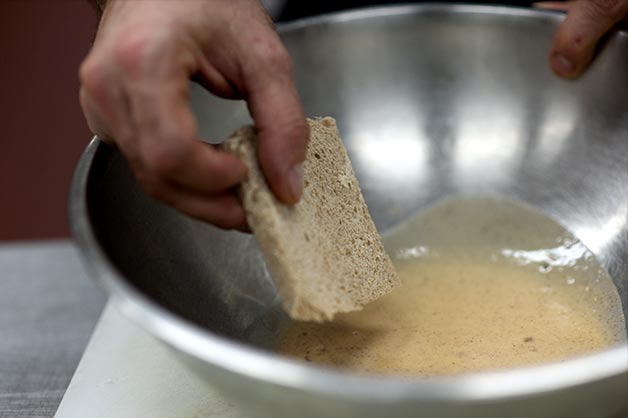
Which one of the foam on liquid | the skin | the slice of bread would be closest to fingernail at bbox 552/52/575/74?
the foam on liquid

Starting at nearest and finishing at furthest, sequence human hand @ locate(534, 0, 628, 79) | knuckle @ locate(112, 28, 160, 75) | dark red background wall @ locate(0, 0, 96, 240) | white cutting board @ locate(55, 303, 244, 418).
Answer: knuckle @ locate(112, 28, 160, 75) → white cutting board @ locate(55, 303, 244, 418) → human hand @ locate(534, 0, 628, 79) → dark red background wall @ locate(0, 0, 96, 240)

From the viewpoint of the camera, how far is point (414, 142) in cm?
101

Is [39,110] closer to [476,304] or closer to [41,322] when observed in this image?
[41,322]

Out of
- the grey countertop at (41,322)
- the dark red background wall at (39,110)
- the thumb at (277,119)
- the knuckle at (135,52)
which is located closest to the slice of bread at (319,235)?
the thumb at (277,119)

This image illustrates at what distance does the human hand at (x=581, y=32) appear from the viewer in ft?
2.76

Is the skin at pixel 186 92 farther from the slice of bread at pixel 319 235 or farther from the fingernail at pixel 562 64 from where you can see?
the fingernail at pixel 562 64

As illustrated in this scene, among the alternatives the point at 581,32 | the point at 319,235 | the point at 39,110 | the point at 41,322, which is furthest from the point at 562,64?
the point at 39,110

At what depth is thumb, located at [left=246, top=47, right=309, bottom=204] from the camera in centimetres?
58

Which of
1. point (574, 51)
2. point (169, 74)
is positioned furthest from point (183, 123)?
point (574, 51)

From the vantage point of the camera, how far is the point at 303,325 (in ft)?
2.56

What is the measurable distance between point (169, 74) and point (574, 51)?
1.92 ft

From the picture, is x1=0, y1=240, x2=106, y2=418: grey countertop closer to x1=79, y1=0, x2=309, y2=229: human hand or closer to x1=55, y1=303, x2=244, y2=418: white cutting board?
x1=55, y1=303, x2=244, y2=418: white cutting board

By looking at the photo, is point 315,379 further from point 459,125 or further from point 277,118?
point 459,125

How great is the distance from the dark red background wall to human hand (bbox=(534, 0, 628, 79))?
127 centimetres
